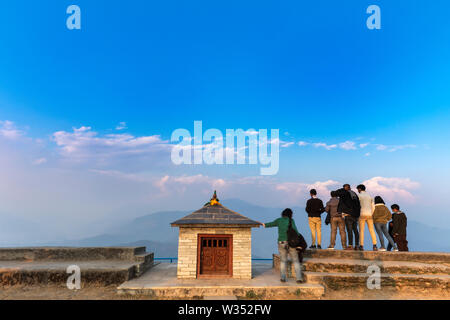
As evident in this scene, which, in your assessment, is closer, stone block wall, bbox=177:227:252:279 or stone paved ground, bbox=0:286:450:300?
stone paved ground, bbox=0:286:450:300

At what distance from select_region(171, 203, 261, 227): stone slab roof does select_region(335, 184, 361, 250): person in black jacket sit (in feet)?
13.8

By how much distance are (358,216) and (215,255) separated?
6581mm

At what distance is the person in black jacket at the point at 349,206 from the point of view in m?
11.2

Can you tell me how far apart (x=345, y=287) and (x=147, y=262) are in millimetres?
8429

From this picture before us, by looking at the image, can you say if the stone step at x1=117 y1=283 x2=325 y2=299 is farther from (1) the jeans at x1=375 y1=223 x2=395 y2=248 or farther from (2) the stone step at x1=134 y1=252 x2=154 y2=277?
(1) the jeans at x1=375 y1=223 x2=395 y2=248

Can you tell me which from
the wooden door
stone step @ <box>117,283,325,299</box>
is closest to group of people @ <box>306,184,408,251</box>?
stone step @ <box>117,283,325,299</box>

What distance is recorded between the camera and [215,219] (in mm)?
10312

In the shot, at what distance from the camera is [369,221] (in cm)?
1152

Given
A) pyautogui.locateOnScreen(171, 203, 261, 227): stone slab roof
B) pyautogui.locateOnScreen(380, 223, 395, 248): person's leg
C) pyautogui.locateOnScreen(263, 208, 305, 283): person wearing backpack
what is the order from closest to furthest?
pyautogui.locateOnScreen(263, 208, 305, 283): person wearing backpack, pyautogui.locateOnScreen(171, 203, 261, 227): stone slab roof, pyautogui.locateOnScreen(380, 223, 395, 248): person's leg

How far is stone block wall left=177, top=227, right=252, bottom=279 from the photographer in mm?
9766

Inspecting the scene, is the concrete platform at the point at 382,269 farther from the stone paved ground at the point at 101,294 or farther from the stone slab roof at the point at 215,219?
the stone slab roof at the point at 215,219
